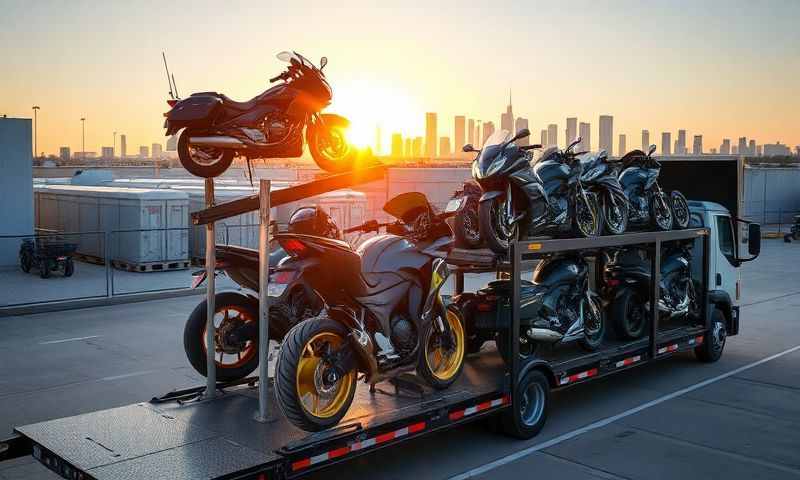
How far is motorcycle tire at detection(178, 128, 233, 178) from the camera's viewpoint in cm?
732

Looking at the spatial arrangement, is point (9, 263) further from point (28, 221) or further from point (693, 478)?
point (693, 478)

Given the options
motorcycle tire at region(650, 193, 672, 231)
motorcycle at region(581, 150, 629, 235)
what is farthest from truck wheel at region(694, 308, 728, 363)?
motorcycle at region(581, 150, 629, 235)

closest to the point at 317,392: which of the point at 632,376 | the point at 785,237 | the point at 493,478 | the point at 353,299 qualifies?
the point at 353,299

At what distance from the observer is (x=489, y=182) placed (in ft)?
27.8

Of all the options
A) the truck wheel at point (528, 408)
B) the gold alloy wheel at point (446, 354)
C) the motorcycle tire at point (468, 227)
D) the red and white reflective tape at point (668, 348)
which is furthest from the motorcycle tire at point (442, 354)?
the red and white reflective tape at point (668, 348)

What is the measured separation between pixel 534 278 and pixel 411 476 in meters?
3.19

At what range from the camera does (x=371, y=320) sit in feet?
23.1

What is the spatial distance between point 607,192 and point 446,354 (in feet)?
11.1

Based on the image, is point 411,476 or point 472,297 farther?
point 472,297

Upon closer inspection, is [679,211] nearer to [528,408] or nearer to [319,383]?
[528,408]

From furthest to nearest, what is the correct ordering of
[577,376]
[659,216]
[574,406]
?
[659,216] < [574,406] < [577,376]

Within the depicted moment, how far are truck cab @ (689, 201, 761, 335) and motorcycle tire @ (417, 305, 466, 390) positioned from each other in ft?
15.6

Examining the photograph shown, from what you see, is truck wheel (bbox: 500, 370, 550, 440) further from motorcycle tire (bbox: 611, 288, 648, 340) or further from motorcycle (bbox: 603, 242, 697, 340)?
motorcycle (bbox: 603, 242, 697, 340)

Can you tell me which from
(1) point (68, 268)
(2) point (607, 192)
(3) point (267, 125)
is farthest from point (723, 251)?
(1) point (68, 268)
